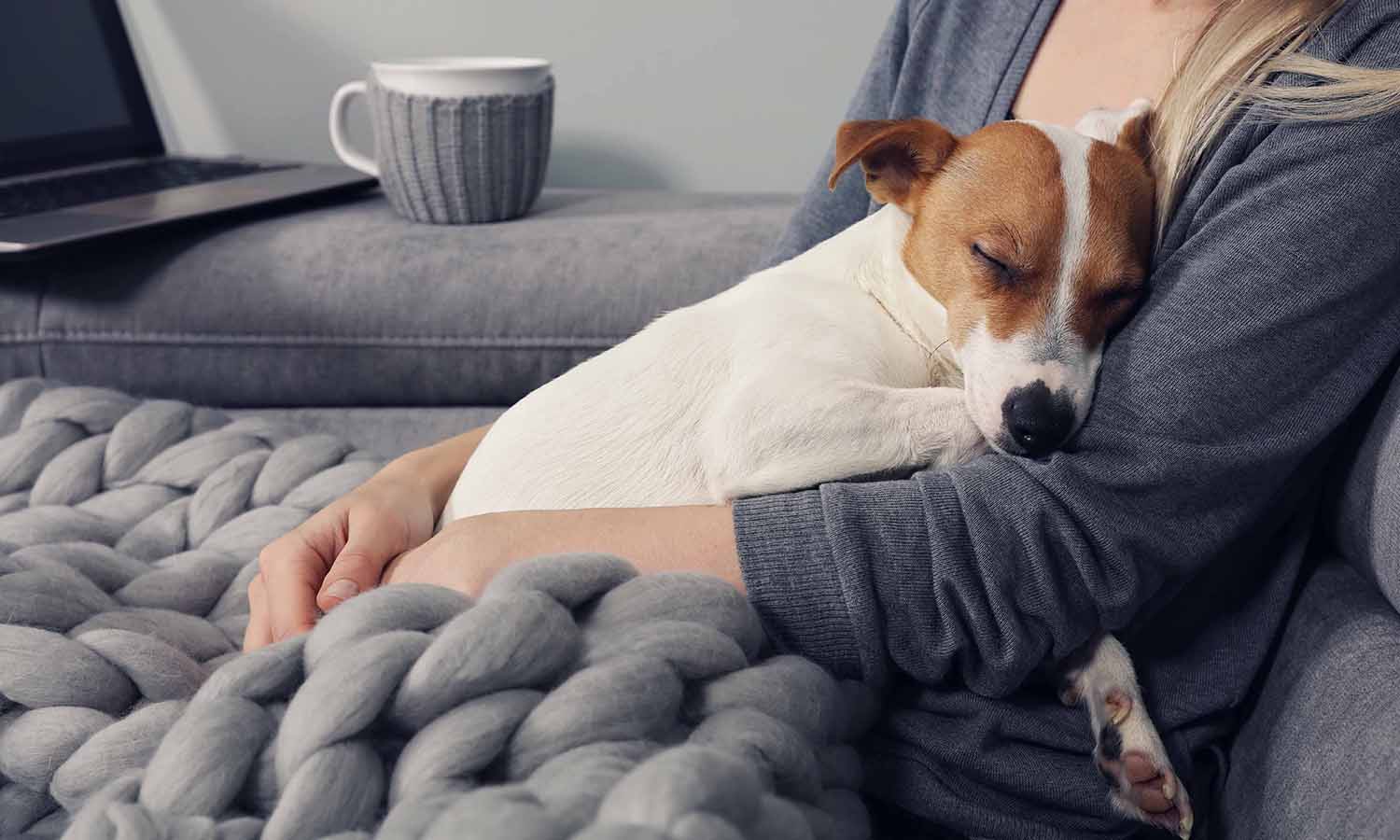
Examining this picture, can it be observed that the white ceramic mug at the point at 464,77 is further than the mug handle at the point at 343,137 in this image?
No

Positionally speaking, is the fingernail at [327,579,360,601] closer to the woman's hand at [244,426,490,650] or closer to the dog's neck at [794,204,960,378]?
the woman's hand at [244,426,490,650]

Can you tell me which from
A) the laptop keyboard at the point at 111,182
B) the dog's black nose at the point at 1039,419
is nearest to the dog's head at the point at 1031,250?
the dog's black nose at the point at 1039,419

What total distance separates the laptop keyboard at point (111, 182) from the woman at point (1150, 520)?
107 centimetres

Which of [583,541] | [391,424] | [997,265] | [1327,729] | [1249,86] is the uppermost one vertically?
[1249,86]

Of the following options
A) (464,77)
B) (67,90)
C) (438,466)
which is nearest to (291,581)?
(438,466)

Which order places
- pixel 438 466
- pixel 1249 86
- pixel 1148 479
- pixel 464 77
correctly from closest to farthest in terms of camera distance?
pixel 1148 479
pixel 1249 86
pixel 438 466
pixel 464 77

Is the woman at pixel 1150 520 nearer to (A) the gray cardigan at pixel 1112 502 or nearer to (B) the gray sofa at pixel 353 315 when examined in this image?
(A) the gray cardigan at pixel 1112 502

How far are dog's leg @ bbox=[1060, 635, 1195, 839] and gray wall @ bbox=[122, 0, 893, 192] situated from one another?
56.0 inches

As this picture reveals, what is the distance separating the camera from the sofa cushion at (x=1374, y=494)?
77 cm

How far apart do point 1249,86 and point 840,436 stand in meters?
0.39

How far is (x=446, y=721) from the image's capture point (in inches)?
24.0

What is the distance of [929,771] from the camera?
0.81m

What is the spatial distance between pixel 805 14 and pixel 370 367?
100 cm

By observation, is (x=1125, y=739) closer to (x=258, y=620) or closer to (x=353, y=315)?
(x=258, y=620)
